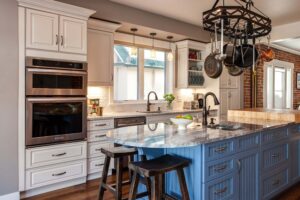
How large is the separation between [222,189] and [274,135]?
42.8 inches

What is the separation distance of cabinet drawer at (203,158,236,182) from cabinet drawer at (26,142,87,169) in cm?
186

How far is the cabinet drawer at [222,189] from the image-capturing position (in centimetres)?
197

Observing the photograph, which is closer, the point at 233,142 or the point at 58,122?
the point at 233,142

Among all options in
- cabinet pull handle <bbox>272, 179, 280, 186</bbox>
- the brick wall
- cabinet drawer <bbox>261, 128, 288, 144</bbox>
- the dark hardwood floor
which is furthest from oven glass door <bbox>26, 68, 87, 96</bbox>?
the brick wall

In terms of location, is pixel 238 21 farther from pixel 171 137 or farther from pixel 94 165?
pixel 94 165

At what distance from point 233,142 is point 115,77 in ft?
9.09

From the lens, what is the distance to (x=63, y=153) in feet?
10.0

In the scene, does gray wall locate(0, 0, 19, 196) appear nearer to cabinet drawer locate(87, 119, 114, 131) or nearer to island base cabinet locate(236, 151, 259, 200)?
cabinet drawer locate(87, 119, 114, 131)

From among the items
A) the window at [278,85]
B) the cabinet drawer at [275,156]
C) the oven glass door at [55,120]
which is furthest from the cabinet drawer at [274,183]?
the window at [278,85]

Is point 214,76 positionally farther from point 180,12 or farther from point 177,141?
point 180,12

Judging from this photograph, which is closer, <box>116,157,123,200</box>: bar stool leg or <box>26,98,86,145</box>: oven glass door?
<box>116,157,123,200</box>: bar stool leg

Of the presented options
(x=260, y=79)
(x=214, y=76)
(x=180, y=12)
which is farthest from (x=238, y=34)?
(x=260, y=79)

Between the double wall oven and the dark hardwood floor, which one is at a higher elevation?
the double wall oven

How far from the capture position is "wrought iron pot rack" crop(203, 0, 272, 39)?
6.59 feet
